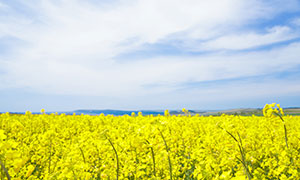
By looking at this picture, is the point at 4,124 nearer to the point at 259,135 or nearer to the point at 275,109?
the point at 259,135

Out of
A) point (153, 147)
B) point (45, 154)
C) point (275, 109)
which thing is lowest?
point (45, 154)

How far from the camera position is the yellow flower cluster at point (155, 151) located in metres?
2.43

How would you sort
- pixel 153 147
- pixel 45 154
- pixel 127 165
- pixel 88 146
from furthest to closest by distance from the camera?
1. pixel 45 154
2. pixel 88 146
3. pixel 127 165
4. pixel 153 147

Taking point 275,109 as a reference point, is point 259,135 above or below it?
below

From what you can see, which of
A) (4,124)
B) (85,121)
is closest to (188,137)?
(85,121)

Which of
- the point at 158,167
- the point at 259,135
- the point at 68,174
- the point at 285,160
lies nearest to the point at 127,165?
the point at 158,167

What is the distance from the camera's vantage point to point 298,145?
687 cm

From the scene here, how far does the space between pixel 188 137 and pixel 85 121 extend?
8.15 meters

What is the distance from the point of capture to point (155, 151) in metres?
3.27

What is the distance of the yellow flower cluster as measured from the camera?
2.43 metres

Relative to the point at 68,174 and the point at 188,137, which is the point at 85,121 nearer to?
the point at 188,137

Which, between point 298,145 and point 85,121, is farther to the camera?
point 85,121

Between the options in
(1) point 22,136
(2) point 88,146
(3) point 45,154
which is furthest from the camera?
(1) point 22,136

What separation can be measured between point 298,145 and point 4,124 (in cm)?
1561
